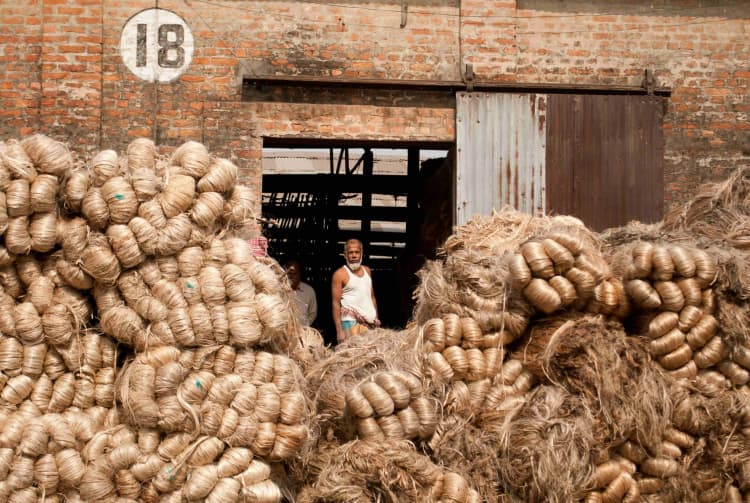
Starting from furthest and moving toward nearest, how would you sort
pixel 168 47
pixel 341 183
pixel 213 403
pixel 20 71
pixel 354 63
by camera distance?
pixel 341 183 → pixel 354 63 → pixel 168 47 → pixel 20 71 → pixel 213 403

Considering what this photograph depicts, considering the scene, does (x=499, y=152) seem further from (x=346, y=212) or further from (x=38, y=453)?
(x=38, y=453)

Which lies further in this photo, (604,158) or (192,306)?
(604,158)

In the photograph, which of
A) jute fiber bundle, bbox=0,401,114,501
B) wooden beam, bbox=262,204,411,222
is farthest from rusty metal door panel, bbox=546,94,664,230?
jute fiber bundle, bbox=0,401,114,501

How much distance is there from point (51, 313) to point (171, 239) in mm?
524

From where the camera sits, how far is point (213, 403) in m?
3.26

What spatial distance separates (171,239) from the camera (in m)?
3.38

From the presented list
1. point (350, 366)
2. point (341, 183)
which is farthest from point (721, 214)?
point (341, 183)

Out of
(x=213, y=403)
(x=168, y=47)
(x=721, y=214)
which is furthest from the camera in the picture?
(x=168, y=47)

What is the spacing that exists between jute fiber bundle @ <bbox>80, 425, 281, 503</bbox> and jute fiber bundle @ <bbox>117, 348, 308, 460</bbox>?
0.17ft

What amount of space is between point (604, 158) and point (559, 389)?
5.33 m

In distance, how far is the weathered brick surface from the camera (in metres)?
8.12

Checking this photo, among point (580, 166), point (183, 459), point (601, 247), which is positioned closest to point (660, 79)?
point (580, 166)

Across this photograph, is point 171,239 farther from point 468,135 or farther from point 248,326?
point 468,135

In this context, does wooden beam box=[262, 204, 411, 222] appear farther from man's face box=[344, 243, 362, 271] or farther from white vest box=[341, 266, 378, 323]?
white vest box=[341, 266, 378, 323]
